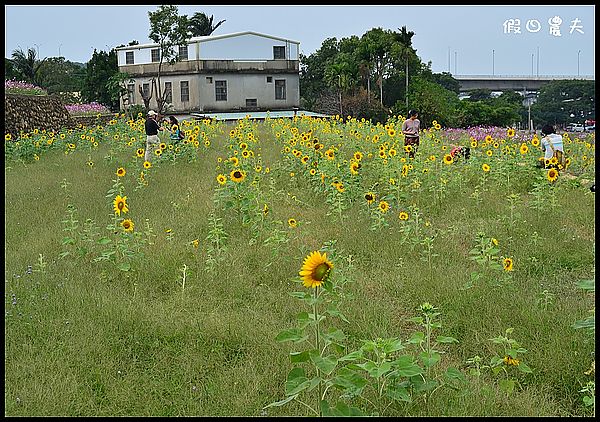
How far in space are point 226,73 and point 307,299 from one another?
38.3 meters

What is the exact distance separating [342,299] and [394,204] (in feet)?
11.2

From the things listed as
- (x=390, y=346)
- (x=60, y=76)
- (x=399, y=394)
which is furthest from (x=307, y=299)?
(x=60, y=76)

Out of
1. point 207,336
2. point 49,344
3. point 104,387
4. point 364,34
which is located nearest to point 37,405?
point 104,387

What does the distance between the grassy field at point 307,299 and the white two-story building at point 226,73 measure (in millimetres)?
31315

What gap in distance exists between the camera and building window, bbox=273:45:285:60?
4209 cm

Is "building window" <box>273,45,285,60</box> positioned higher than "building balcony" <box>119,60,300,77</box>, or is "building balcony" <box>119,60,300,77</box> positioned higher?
"building window" <box>273,45,285,60</box>

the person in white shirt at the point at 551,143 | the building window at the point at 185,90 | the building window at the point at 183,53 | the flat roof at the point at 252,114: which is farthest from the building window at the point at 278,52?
the person in white shirt at the point at 551,143

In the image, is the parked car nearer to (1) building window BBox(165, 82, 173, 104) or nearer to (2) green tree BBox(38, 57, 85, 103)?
(1) building window BBox(165, 82, 173, 104)

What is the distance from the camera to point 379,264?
5.55m

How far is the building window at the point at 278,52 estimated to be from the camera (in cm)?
4209

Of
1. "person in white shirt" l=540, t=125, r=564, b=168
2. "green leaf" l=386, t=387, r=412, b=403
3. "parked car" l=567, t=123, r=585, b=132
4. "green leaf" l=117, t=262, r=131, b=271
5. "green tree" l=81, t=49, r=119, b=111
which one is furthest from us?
"green tree" l=81, t=49, r=119, b=111

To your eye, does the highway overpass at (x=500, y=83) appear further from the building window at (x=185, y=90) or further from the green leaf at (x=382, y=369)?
the green leaf at (x=382, y=369)

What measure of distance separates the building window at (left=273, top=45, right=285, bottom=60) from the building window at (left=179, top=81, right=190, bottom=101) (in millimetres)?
5600

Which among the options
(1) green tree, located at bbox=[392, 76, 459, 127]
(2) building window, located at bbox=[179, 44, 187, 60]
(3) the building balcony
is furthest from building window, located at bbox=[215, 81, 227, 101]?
(1) green tree, located at bbox=[392, 76, 459, 127]
